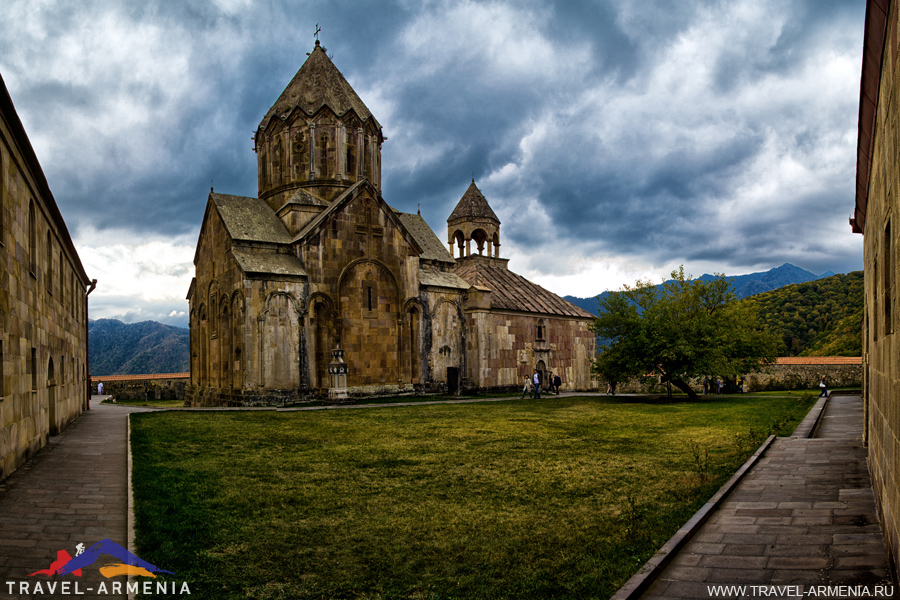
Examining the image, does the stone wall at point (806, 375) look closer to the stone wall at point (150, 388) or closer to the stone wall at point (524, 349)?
the stone wall at point (524, 349)

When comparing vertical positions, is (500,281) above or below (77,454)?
above

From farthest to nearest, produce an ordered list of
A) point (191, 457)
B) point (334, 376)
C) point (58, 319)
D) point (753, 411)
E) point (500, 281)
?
1. point (500, 281)
2. point (334, 376)
3. point (753, 411)
4. point (58, 319)
5. point (191, 457)

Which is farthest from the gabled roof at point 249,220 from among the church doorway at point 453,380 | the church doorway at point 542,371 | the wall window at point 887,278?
the wall window at point 887,278

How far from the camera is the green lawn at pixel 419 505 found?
5.13m

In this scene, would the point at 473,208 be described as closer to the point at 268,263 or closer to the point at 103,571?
the point at 268,263

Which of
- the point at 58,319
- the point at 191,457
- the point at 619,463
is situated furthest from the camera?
the point at 58,319

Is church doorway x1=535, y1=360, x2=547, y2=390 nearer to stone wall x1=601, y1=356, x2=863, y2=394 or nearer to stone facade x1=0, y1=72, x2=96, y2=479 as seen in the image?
stone wall x1=601, y1=356, x2=863, y2=394

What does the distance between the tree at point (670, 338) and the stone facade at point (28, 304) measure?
19728 millimetres

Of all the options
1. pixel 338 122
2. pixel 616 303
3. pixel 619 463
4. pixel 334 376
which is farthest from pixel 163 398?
pixel 619 463

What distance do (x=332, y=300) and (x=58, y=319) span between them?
1243cm

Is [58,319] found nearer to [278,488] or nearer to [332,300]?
[278,488]

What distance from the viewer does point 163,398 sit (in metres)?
34.9

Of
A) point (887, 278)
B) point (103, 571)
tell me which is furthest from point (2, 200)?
point (887, 278)

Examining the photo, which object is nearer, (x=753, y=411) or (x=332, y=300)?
(x=753, y=411)
